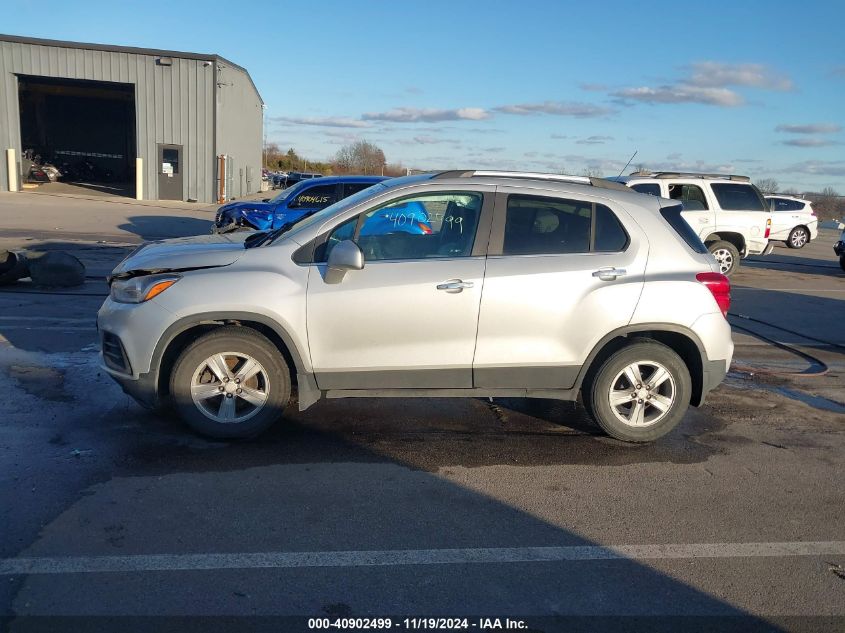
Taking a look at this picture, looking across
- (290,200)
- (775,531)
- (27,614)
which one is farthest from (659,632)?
(290,200)

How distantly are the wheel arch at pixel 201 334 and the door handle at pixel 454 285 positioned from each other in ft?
3.64

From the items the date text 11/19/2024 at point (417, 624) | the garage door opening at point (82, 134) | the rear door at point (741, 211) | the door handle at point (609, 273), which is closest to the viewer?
the date text 11/19/2024 at point (417, 624)

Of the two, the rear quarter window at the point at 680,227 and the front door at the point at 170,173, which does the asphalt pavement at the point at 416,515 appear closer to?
the rear quarter window at the point at 680,227

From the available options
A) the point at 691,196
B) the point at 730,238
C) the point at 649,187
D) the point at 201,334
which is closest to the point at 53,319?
the point at 201,334

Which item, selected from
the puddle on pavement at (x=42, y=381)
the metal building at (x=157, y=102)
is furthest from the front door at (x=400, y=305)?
the metal building at (x=157, y=102)

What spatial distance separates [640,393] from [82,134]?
51451mm

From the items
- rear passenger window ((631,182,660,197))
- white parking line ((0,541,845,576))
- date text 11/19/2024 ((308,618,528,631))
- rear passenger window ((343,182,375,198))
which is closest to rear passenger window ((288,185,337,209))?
rear passenger window ((343,182,375,198))

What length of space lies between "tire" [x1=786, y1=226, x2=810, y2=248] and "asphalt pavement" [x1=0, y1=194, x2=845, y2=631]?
2013cm

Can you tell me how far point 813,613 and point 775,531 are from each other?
0.85 metres

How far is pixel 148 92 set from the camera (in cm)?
3444

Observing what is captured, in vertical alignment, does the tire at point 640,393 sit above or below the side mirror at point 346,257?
below

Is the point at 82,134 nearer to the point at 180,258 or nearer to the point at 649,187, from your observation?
the point at 649,187

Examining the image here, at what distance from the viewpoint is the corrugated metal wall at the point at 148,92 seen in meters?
33.6

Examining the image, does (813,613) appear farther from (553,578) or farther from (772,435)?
(772,435)
